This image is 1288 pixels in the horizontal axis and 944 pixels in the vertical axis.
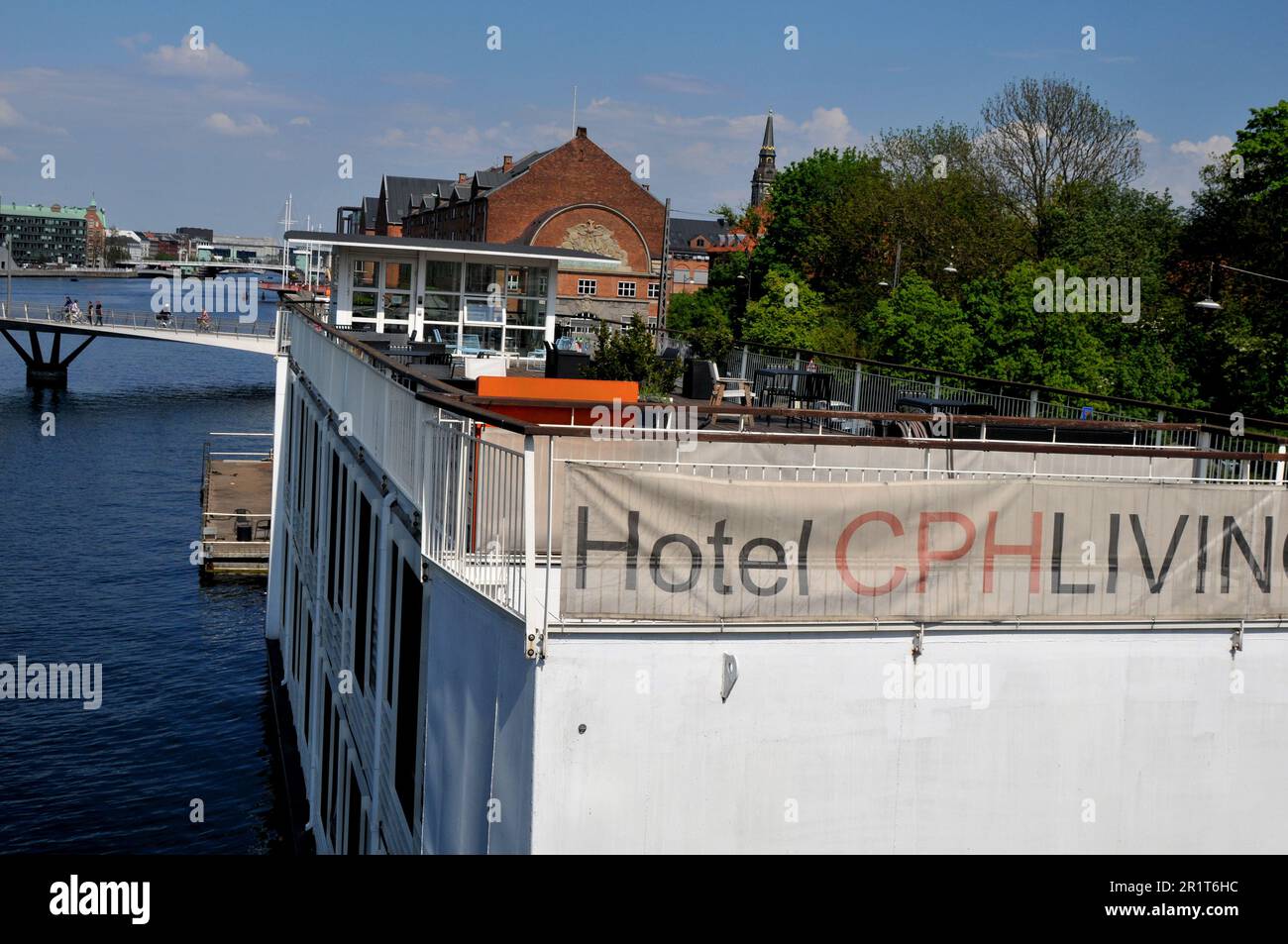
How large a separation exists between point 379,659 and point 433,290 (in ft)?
47.5

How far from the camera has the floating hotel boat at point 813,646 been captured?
27.4 ft

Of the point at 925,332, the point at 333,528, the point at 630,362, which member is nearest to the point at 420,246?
the point at 630,362

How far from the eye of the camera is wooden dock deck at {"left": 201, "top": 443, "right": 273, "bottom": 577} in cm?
3972

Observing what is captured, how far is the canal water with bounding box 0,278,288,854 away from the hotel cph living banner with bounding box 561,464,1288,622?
1498 cm

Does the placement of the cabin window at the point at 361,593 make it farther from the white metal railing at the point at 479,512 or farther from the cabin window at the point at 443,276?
the cabin window at the point at 443,276

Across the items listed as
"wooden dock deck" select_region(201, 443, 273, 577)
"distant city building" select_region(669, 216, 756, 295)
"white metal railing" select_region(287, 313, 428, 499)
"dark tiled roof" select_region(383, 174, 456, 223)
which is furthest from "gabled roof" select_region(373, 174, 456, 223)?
"white metal railing" select_region(287, 313, 428, 499)

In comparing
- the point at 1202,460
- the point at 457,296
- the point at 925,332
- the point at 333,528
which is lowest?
the point at 333,528

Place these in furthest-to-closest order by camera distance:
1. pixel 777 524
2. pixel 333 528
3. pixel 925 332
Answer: pixel 925 332 < pixel 333 528 < pixel 777 524

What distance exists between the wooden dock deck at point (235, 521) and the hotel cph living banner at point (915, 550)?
27.8 meters

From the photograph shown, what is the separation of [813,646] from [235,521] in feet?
118

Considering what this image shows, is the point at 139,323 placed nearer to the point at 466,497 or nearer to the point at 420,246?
the point at 420,246

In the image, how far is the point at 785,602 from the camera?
8805mm

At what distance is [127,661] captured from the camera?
3070cm
